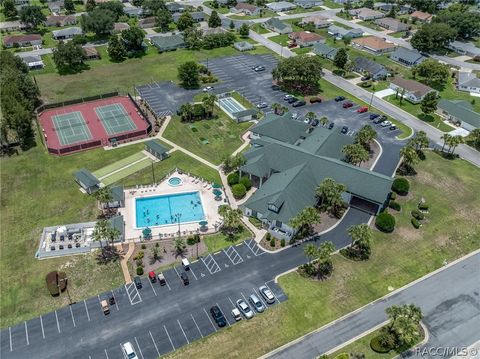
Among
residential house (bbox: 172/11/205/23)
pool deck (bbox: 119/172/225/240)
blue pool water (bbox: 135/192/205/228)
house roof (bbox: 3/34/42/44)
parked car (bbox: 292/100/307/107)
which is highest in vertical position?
residential house (bbox: 172/11/205/23)

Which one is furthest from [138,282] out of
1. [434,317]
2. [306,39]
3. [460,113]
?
[306,39]

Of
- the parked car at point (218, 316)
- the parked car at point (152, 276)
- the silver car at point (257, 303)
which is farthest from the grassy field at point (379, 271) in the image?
the parked car at point (152, 276)

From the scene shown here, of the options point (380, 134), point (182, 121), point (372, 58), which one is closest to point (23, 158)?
point (182, 121)

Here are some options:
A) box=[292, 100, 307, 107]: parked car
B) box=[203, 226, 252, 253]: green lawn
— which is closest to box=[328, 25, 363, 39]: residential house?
box=[292, 100, 307, 107]: parked car

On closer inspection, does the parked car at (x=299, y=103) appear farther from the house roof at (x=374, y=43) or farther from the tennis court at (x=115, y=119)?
the house roof at (x=374, y=43)

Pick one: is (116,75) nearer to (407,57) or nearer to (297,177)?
(297,177)

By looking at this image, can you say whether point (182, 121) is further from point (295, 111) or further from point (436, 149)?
point (436, 149)

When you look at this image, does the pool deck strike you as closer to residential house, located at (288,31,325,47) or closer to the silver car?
the silver car
